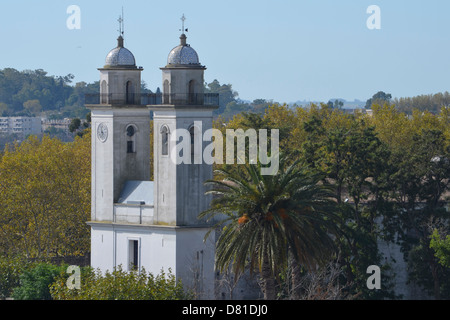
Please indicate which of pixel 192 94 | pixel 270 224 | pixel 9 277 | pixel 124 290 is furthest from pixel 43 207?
pixel 270 224

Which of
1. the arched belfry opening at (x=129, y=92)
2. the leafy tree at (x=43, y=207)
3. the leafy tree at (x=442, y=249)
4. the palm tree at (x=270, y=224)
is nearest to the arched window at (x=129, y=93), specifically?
the arched belfry opening at (x=129, y=92)

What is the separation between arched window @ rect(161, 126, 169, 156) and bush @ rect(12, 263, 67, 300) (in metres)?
7.40

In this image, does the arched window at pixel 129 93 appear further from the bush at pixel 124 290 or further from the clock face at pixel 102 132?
the bush at pixel 124 290

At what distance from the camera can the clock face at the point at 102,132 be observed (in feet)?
195

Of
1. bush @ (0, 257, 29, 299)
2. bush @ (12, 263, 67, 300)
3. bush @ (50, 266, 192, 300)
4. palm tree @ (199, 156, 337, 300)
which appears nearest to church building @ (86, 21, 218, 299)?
bush @ (12, 263, 67, 300)

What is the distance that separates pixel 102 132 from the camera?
2351 inches

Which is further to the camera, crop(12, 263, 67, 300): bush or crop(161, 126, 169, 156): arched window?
crop(161, 126, 169, 156): arched window

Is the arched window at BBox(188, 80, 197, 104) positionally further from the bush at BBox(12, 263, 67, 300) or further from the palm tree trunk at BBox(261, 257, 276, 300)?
the palm tree trunk at BBox(261, 257, 276, 300)

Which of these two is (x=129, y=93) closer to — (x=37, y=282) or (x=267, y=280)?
(x=37, y=282)

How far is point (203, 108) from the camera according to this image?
56625 mm

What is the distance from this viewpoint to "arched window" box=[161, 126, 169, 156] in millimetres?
56688

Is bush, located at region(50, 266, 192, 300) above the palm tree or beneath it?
beneath

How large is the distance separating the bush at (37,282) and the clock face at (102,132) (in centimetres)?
680

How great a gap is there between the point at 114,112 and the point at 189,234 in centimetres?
781
